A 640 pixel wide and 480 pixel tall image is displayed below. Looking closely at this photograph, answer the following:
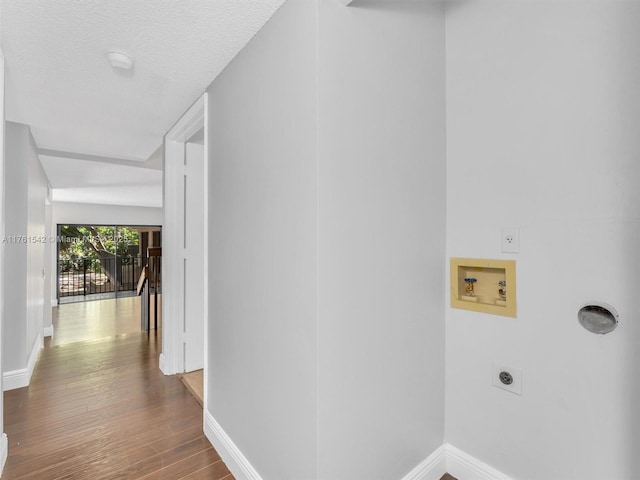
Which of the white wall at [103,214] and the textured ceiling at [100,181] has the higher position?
the textured ceiling at [100,181]

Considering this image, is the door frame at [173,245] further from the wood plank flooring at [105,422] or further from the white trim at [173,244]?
the wood plank flooring at [105,422]

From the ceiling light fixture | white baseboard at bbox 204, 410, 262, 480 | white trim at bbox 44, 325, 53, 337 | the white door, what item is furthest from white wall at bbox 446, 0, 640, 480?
white trim at bbox 44, 325, 53, 337

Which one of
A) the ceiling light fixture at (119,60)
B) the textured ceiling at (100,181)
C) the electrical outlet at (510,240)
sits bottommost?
the electrical outlet at (510,240)

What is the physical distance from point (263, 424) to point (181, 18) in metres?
1.90

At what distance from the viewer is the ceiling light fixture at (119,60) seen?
1.77m

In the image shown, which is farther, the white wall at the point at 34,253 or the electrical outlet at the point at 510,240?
the white wall at the point at 34,253

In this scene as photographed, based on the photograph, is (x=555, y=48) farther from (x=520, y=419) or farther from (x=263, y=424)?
(x=263, y=424)

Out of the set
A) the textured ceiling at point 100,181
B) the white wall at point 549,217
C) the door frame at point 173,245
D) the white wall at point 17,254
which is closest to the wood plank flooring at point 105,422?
the white wall at point 17,254

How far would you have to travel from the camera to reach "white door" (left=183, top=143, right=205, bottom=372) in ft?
9.91

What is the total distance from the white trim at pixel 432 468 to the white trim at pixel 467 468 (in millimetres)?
28

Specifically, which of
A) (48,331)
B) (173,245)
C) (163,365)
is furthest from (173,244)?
(48,331)

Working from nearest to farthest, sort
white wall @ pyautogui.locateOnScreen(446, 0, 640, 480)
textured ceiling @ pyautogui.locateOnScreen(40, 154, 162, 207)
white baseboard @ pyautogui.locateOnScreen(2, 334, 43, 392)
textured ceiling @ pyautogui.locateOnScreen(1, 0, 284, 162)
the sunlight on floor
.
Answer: white wall @ pyautogui.locateOnScreen(446, 0, 640, 480) → textured ceiling @ pyautogui.locateOnScreen(1, 0, 284, 162) → white baseboard @ pyautogui.locateOnScreen(2, 334, 43, 392) → textured ceiling @ pyautogui.locateOnScreen(40, 154, 162, 207) → the sunlight on floor

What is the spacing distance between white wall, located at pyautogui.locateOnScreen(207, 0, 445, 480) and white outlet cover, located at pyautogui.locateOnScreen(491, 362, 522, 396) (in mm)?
261

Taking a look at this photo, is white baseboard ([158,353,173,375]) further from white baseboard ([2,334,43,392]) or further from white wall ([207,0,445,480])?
white wall ([207,0,445,480])
